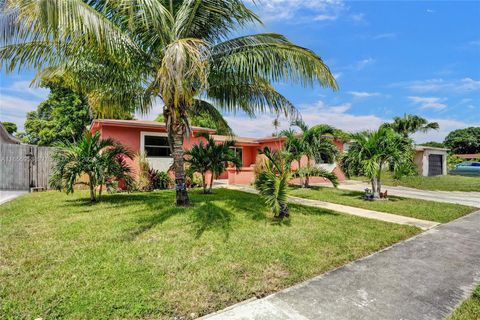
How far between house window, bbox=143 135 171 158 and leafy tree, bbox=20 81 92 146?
14.9m

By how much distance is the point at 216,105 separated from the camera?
8945 millimetres

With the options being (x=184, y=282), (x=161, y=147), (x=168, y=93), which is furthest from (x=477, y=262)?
(x=161, y=147)

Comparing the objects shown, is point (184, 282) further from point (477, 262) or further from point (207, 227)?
point (477, 262)

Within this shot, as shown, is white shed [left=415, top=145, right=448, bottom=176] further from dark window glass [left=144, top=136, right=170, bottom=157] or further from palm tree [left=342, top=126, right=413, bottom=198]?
dark window glass [left=144, top=136, right=170, bottom=157]

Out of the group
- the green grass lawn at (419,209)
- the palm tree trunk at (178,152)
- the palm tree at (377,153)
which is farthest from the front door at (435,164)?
the palm tree trunk at (178,152)

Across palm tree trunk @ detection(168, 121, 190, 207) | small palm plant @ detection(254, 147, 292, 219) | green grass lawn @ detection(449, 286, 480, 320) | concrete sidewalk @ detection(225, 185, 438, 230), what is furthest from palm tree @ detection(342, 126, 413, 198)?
palm tree trunk @ detection(168, 121, 190, 207)

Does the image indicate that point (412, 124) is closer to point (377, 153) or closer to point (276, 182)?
point (377, 153)

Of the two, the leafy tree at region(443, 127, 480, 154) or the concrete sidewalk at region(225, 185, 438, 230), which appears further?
the leafy tree at region(443, 127, 480, 154)

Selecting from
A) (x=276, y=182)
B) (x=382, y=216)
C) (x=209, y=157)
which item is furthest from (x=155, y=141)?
(x=382, y=216)

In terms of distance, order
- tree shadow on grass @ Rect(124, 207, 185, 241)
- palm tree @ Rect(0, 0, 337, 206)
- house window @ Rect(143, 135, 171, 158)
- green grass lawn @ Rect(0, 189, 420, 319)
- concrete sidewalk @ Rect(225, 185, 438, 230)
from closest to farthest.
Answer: green grass lawn @ Rect(0, 189, 420, 319) → palm tree @ Rect(0, 0, 337, 206) → tree shadow on grass @ Rect(124, 207, 185, 241) → concrete sidewalk @ Rect(225, 185, 438, 230) → house window @ Rect(143, 135, 171, 158)

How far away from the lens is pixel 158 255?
429cm

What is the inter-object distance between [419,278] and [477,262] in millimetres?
1692

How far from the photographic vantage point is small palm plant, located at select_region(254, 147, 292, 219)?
6.66 meters

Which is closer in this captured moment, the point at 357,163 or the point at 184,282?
the point at 184,282
